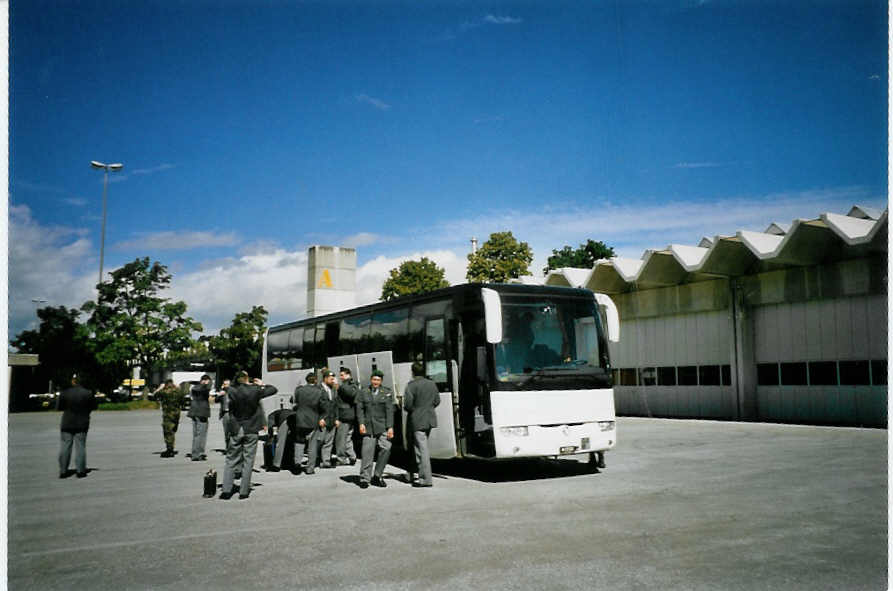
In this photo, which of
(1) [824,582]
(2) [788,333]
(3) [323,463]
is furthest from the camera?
(2) [788,333]

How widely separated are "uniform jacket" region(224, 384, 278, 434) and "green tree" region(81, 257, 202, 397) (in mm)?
39706

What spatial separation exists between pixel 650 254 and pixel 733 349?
4326mm

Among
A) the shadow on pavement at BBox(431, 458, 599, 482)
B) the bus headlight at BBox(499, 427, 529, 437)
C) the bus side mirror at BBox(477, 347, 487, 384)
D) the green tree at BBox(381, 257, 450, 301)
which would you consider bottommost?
the shadow on pavement at BBox(431, 458, 599, 482)

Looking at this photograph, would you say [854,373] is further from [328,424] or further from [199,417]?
[199,417]

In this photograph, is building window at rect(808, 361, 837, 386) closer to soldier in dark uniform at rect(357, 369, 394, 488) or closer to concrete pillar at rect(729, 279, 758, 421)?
concrete pillar at rect(729, 279, 758, 421)

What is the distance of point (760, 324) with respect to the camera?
2414 cm

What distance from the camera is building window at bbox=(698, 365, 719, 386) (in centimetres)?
2539

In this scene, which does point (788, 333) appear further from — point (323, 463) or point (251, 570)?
point (251, 570)

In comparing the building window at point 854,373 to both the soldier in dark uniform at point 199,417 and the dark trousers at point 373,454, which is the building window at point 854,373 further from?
the soldier in dark uniform at point 199,417

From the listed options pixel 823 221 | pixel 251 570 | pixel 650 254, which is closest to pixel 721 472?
pixel 251 570

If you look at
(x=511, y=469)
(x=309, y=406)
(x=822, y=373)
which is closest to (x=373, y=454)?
(x=309, y=406)

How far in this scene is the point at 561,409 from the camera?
1112cm

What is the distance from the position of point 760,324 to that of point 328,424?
16.8 m

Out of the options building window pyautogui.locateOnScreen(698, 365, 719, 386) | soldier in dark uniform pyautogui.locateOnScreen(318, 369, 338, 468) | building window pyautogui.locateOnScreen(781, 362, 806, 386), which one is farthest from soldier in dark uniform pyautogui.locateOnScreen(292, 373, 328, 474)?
building window pyautogui.locateOnScreen(698, 365, 719, 386)
